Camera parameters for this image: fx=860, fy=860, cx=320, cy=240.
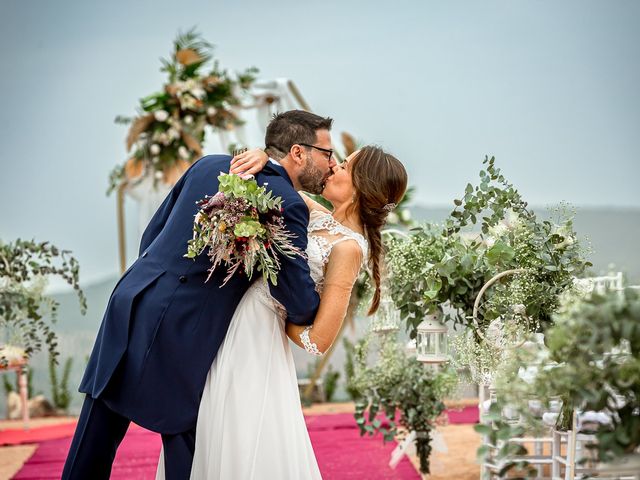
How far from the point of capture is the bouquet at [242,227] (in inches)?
104

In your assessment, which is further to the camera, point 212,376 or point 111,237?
Result: point 111,237

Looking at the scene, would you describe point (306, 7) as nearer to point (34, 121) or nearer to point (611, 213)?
point (34, 121)

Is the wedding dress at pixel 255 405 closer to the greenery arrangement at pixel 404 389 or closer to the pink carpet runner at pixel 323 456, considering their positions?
the greenery arrangement at pixel 404 389

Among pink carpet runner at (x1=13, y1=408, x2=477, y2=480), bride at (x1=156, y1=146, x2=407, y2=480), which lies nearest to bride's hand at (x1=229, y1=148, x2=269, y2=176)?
bride at (x1=156, y1=146, x2=407, y2=480)

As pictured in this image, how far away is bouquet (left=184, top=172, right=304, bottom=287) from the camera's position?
8.64 ft

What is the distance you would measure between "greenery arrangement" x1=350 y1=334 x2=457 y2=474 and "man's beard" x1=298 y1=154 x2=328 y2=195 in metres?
2.10

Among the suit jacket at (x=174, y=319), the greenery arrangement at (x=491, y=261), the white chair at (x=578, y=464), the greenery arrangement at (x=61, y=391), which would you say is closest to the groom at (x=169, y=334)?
the suit jacket at (x=174, y=319)

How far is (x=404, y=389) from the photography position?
5.07 metres

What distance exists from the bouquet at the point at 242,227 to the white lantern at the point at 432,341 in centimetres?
135

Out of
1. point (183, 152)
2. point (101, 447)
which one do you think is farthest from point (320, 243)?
point (183, 152)

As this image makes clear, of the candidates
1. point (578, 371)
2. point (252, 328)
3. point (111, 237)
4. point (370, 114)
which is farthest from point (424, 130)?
point (578, 371)

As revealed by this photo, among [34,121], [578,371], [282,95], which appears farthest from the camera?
[34,121]

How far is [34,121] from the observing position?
9.91 m

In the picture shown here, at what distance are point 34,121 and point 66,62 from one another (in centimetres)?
80
